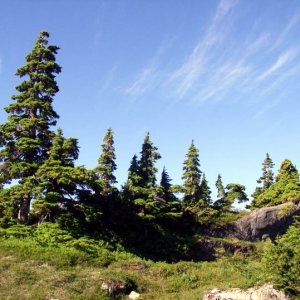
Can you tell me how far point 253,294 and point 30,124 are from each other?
2729cm

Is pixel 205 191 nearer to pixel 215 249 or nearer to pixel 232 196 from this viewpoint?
pixel 232 196

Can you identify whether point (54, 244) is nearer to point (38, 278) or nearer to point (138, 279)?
point (38, 278)

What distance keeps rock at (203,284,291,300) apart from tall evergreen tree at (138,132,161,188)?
24.0m

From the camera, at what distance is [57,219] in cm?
3419

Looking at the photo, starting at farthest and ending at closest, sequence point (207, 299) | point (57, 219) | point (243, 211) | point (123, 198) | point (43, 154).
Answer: point (243, 211) → point (123, 198) → point (43, 154) → point (57, 219) → point (207, 299)

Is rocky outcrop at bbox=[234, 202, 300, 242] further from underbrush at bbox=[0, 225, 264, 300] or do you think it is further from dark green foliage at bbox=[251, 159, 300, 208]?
underbrush at bbox=[0, 225, 264, 300]

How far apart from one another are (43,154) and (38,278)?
1737 centimetres

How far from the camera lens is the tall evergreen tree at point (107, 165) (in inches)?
1751

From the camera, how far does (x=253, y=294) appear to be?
70.0ft

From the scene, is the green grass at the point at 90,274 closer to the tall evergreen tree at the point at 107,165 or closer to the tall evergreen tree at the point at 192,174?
the tall evergreen tree at the point at 107,165

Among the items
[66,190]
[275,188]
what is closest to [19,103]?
[66,190]

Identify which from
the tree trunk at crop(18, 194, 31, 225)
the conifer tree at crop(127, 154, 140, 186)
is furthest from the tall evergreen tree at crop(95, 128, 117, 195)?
the tree trunk at crop(18, 194, 31, 225)

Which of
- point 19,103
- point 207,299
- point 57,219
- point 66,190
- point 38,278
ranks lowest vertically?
point 207,299

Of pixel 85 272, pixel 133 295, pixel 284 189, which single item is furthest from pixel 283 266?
pixel 284 189
